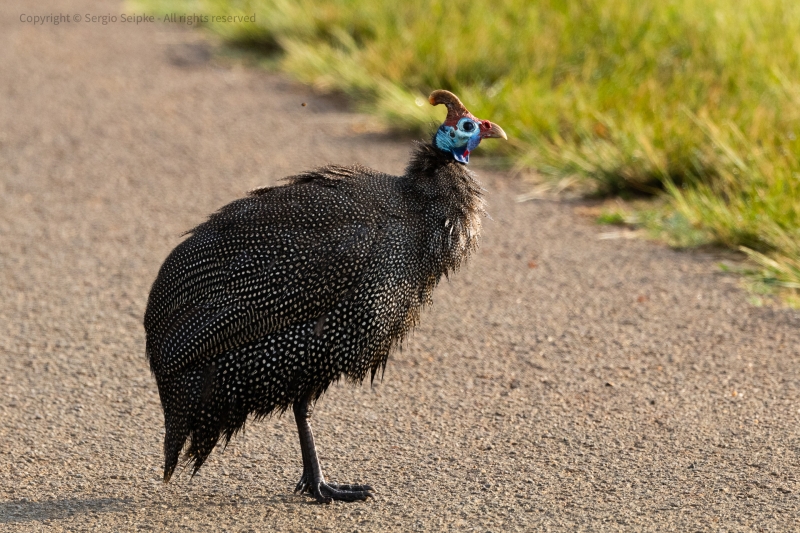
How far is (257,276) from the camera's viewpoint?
3.54 meters

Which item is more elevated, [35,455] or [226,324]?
[226,324]

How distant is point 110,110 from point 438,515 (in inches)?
246

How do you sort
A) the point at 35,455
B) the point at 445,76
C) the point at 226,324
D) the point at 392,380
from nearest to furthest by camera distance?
the point at 226,324, the point at 35,455, the point at 392,380, the point at 445,76

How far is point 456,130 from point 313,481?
4.08 ft

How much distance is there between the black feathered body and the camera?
3521 mm

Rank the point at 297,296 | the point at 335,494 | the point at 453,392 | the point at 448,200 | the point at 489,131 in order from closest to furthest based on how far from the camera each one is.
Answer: the point at 297,296 → the point at 335,494 → the point at 448,200 → the point at 489,131 → the point at 453,392

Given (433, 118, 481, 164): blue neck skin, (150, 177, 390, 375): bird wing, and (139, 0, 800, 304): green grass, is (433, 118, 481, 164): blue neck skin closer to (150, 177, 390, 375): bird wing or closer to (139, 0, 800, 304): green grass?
(150, 177, 390, 375): bird wing

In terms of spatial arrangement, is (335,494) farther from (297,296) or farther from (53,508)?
(53,508)

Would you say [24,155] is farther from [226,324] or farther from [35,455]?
[226,324]

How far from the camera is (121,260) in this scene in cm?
598

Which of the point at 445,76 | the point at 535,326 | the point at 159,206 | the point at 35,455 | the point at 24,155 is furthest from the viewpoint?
the point at 445,76

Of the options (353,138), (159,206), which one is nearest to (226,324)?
(159,206)

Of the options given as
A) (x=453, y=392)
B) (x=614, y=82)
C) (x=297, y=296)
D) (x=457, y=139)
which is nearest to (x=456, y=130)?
(x=457, y=139)

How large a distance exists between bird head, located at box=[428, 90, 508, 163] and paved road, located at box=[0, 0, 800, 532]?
1.05 m
